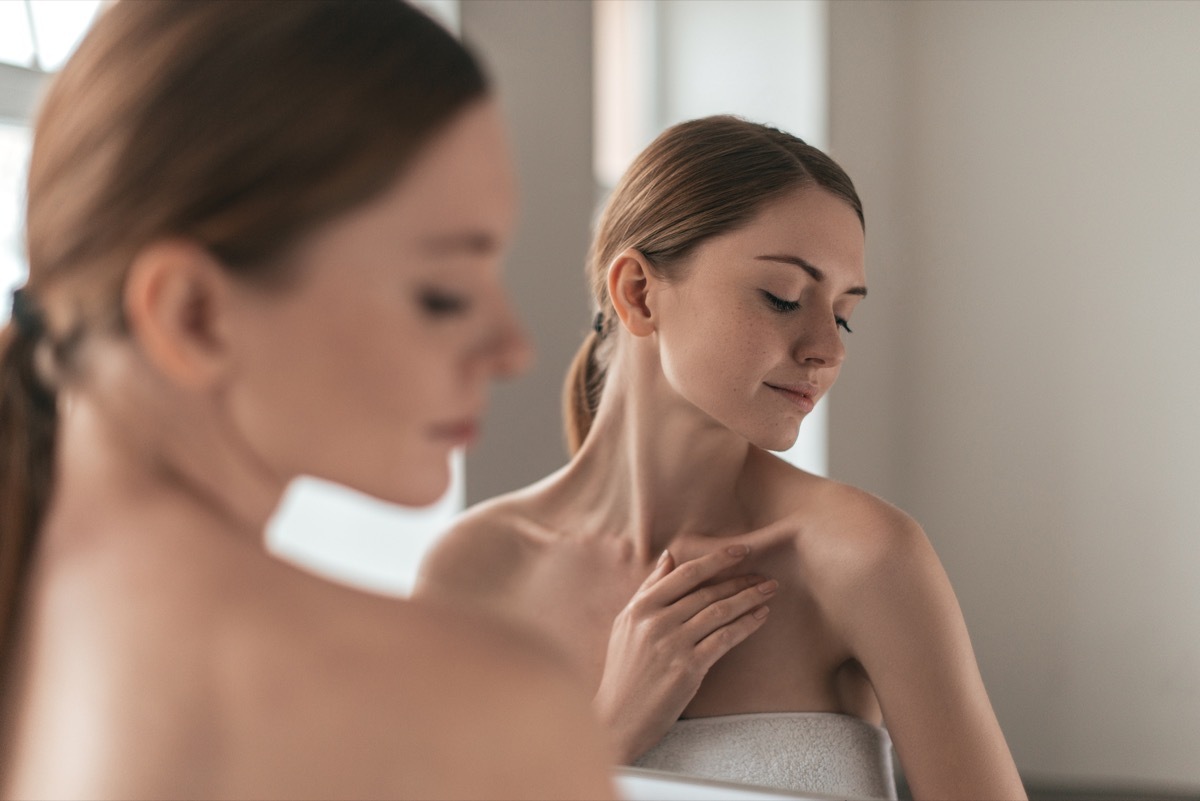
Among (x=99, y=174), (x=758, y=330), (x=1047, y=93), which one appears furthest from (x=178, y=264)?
(x=1047, y=93)

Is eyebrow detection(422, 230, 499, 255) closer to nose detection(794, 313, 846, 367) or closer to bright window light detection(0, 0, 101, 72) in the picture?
nose detection(794, 313, 846, 367)

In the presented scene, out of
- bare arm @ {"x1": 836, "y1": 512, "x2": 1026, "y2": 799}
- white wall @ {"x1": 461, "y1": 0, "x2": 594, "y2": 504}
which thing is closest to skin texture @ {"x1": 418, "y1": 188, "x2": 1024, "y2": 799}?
bare arm @ {"x1": 836, "y1": 512, "x2": 1026, "y2": 799}

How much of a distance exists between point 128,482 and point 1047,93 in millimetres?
590

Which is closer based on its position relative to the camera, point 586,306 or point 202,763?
point 202,763

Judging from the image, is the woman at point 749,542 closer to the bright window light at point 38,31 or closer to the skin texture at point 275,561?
the skin texture at point 275,561

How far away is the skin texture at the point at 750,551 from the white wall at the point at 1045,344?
27 mm

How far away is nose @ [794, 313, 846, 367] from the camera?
0.73 metres

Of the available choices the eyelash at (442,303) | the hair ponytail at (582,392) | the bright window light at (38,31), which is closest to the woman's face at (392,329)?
the eyelash at (442,303)

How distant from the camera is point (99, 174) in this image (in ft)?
1.08

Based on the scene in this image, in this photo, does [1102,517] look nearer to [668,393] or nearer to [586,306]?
[668,393]

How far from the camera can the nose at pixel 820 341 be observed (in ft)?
2.38

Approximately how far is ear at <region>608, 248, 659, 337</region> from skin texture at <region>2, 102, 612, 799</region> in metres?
0.43

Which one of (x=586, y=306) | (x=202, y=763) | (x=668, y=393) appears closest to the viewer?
(x=202, y=763)

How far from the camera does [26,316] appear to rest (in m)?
0.38
